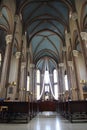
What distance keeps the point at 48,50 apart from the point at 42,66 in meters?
6.00

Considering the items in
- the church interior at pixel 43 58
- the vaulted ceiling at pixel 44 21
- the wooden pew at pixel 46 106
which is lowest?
the wooden pew at pixel 46 106

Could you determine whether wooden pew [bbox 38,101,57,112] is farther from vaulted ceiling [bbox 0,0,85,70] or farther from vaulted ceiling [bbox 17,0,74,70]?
vaulted ceiling [bbox 17,0,74,70]

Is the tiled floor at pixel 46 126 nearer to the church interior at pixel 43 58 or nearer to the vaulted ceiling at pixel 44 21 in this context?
the church interior at pixel 43 58

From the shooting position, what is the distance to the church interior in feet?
23.5

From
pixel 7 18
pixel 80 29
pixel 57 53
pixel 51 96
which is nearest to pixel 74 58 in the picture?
pixel 80 29

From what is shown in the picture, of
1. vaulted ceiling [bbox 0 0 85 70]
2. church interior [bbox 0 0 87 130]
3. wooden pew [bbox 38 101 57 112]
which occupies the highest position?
vaulted ceiling [bbox 0 0 85 70]

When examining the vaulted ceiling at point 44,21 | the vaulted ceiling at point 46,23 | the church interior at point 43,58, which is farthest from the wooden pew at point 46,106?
the vaulted ceiling at point 46,23

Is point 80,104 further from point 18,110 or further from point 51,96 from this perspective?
point 51,96

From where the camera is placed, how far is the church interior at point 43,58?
7.16 meters

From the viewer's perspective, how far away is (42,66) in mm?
33875

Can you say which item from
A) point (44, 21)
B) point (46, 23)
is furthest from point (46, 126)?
point (46, 23)

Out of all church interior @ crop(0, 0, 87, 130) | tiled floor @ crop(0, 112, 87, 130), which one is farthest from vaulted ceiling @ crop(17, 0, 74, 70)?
tiled floor @ crop(0, 112, 87, 130)

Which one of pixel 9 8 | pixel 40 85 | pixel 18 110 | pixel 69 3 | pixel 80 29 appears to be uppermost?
pixel 69 3

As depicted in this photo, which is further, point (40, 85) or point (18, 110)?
point (40, 85)
